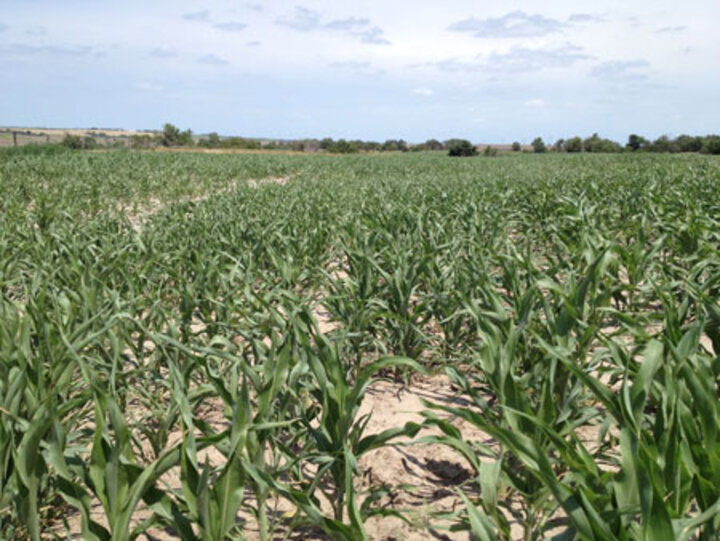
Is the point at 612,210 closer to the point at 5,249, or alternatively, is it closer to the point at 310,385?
the point at 310,385

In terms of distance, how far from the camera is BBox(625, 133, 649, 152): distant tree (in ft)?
238

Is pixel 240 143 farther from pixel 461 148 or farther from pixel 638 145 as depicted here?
pixel 638 145

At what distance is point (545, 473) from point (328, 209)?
6997 millimetres

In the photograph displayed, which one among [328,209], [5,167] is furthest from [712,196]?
[5,167]

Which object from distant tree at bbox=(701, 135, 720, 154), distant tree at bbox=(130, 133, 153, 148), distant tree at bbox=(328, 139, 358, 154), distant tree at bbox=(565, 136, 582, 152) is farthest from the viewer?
distant tree at bbox=(565, 136, 582, 152)

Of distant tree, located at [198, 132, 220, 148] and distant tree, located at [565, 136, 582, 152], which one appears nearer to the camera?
distant tree, located at [198, 132, 220, 148]

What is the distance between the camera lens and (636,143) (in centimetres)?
7306

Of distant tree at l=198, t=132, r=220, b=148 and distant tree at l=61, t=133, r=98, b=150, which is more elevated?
distant tree at l=198, t=132, r=220, b=148

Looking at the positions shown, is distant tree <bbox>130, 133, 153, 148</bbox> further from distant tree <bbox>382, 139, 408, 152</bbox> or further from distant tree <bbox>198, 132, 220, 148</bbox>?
distant tree <bbox>382, 139, 408, 152</bbox>

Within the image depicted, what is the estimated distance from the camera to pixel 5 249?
489 centimetres

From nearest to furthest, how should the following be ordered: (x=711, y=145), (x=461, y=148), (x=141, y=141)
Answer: (x=141, y=141), (x=711, y=145), (x=461, y=148)

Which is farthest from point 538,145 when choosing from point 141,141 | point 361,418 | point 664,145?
point 361,418

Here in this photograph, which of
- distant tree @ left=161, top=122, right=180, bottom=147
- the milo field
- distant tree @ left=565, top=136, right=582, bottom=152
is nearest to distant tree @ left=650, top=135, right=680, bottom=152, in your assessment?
distant tree @ left=565, top=136, right=582, bottom=152

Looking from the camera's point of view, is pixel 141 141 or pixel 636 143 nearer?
pixel 141 141
